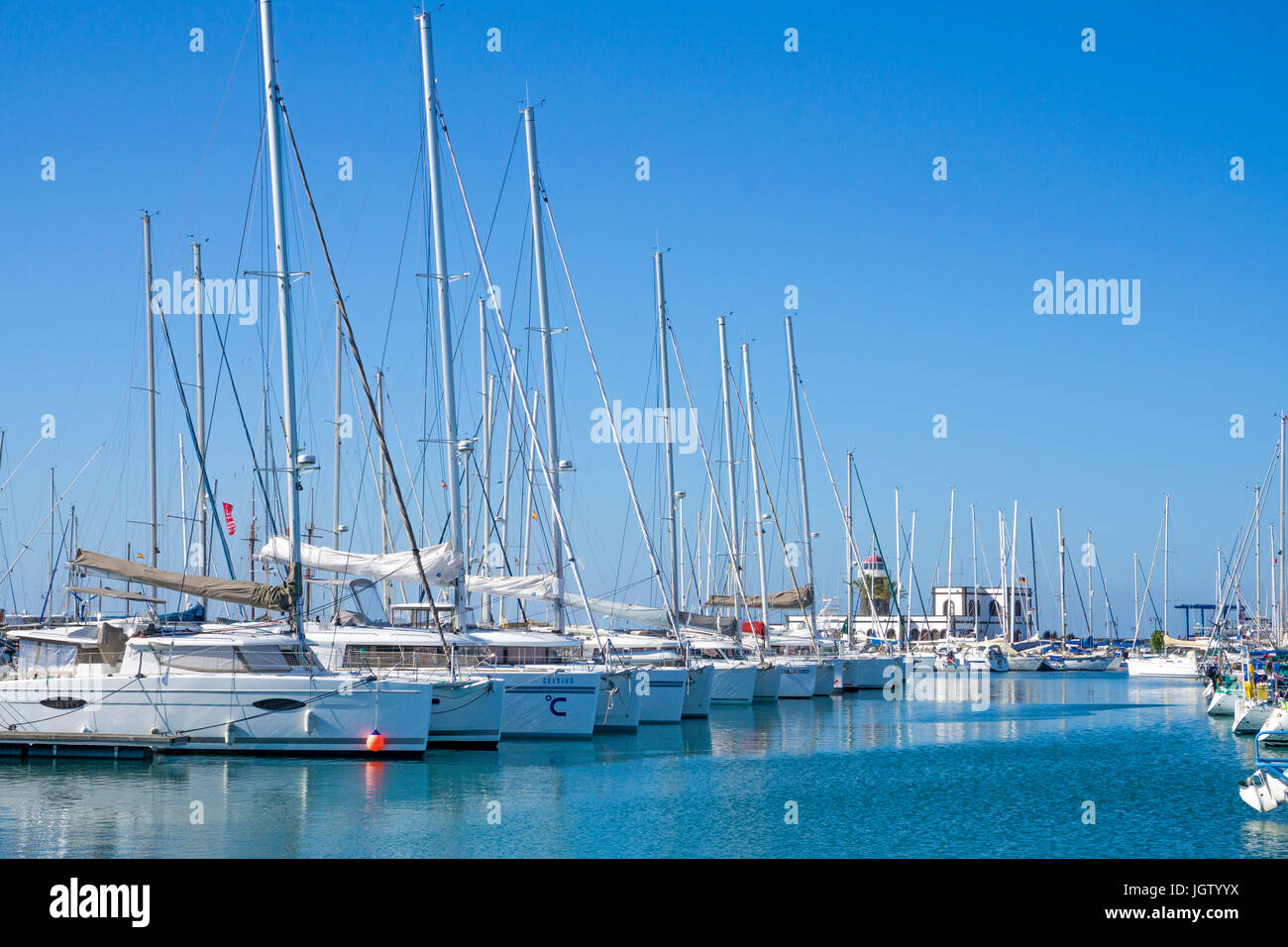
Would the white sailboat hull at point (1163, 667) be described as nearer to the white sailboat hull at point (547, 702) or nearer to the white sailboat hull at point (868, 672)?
the white sailboat hull at point (868, 672)

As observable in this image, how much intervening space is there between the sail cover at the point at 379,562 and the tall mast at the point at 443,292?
0.58m

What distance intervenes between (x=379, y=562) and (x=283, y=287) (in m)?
8.83

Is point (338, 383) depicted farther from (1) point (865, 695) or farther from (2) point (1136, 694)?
(2) point (1136, 694)

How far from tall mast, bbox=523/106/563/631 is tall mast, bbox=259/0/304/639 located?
393 inches

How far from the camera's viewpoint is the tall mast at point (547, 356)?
41.0 m

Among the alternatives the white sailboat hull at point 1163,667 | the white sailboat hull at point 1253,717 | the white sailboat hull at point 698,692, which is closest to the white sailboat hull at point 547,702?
the white sailboat hull at point 698,692

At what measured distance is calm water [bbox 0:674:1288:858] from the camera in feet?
75.7

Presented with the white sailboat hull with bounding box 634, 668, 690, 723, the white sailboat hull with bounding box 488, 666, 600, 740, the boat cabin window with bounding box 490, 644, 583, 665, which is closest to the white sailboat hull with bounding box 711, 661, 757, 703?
the white sailboat hull with bounding box 634, 668, 690, 723

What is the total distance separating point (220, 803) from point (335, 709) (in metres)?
6.09

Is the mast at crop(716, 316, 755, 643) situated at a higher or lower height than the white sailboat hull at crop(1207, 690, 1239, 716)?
higher

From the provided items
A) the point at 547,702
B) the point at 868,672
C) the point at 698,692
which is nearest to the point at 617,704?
the point at 547,702

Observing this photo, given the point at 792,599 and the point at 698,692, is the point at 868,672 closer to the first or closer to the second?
the point at 792,599


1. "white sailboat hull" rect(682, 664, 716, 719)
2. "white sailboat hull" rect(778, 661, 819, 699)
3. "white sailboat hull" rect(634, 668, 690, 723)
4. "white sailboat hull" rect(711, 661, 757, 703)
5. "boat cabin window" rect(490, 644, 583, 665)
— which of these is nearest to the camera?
"boat cabin window" rect(490, 644, 583, 665)

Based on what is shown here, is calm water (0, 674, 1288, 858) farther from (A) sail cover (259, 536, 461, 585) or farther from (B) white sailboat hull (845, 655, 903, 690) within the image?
(B) white sailboat hull (845, 655, 903, 690)
